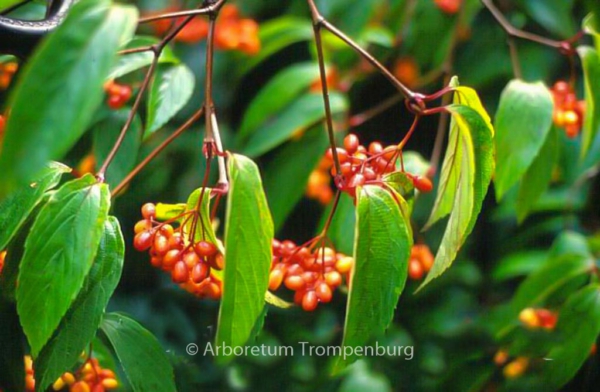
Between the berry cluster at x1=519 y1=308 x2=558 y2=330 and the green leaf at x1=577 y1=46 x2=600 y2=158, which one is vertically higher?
the green leaf at x1=577 y1=46 x2=600 y2=158

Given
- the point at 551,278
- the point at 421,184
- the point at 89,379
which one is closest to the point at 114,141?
the point at 89,379

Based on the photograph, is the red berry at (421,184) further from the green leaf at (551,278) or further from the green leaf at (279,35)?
the green leaf at (279,35)

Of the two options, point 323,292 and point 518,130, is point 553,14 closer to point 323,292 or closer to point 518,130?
point 518,130

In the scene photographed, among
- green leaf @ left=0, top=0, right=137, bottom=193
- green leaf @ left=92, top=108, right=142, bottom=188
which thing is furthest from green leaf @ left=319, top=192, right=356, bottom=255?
green leaf @ left=0, top=0, right=137, bottom=193

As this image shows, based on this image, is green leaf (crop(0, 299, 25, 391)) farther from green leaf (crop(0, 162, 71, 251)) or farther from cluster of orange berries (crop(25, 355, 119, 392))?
green leaf (crop(0, 162, 71, 251))

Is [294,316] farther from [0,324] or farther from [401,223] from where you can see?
[401,223]

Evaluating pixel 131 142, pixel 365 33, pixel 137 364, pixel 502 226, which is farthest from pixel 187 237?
pixel 502 226
